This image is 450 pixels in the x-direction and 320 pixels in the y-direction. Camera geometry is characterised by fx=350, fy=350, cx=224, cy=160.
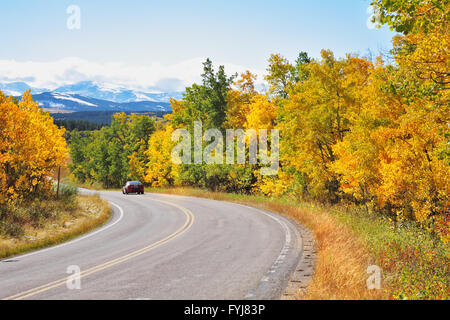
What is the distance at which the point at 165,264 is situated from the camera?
361 inches

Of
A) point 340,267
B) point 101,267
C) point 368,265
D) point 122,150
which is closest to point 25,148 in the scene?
point 101,267

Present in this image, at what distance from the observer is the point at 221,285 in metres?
7.17

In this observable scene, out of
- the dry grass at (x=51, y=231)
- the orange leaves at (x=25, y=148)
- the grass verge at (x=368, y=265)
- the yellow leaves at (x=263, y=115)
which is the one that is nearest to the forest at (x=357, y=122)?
the yellow leaves at (x=263, y=115)

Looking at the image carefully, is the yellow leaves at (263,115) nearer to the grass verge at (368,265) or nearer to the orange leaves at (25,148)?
the orange leaves at (25,148)

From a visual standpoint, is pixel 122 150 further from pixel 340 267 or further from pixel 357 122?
pixel 340 267

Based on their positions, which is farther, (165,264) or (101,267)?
(165,264)

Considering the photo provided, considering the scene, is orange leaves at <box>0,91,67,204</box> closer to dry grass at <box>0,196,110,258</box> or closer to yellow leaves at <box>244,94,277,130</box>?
dry grass at <box>0,196,110,258</box>

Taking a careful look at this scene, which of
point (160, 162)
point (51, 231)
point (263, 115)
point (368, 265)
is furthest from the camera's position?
point (160, 162)

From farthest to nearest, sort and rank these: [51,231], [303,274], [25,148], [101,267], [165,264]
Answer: [25,148], [51,231], [165,264], [101,267], [303,274]

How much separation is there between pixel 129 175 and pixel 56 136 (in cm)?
3775

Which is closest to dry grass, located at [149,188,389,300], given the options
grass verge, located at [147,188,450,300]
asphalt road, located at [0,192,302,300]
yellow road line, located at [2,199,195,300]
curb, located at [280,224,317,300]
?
grass verge, located at [147,188,450,300]

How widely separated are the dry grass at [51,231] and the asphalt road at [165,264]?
0.71 m

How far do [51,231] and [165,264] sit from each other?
9.12 m

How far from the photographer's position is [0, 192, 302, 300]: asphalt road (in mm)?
6863
